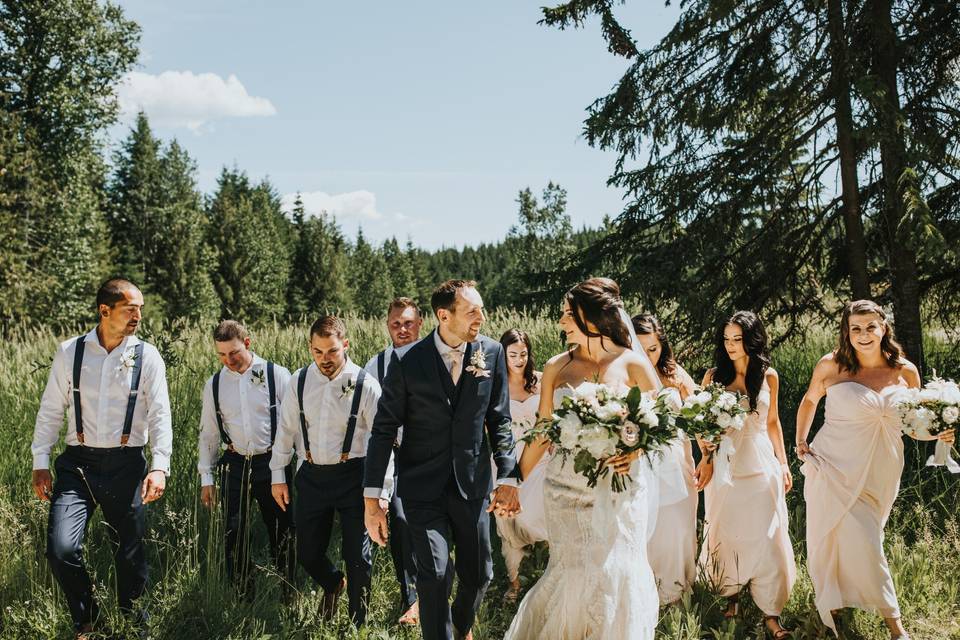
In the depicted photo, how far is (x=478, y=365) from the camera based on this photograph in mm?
4211

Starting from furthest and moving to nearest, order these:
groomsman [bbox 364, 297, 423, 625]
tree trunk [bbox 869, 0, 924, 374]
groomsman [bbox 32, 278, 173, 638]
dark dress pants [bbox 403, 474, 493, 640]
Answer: tree trunk [bbox 869, 0, 924, 374] → groomsman [bbox 364, 297, 423, 625] → groomsman [bbox 32, 278, 173, 638] → dark dress pants [bbox 403, 474, 493, 640]

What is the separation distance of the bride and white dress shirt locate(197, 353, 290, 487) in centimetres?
233

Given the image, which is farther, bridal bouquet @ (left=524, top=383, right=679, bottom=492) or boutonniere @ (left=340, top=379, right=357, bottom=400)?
boutonniere @ (left=340, top=379, right=357, bottom=400)

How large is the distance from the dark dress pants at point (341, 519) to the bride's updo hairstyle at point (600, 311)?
75.7 inches

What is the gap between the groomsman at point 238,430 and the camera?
559 centimetres

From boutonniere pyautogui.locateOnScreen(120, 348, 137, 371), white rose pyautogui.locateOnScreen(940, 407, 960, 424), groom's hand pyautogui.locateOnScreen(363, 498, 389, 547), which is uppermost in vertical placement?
boutonniere pyautogui.locateOnScreen(120, 348, 137, 371)

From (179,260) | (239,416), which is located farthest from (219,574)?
(179,260)

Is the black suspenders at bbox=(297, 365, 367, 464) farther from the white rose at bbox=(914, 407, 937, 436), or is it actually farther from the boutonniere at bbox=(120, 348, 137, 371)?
the white rose at bbox=(914, 407, 937, 436)

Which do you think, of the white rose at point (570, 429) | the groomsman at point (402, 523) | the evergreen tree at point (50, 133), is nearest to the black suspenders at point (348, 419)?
the groomsman at point (402, 523)

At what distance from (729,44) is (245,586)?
838cm

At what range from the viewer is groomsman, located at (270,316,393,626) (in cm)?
495

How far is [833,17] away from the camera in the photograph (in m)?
8.48

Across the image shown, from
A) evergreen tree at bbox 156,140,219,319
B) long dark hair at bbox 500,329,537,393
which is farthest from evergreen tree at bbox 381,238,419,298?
long dark hair at bbox 500,329,537,393

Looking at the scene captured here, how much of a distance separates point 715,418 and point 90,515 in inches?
158
